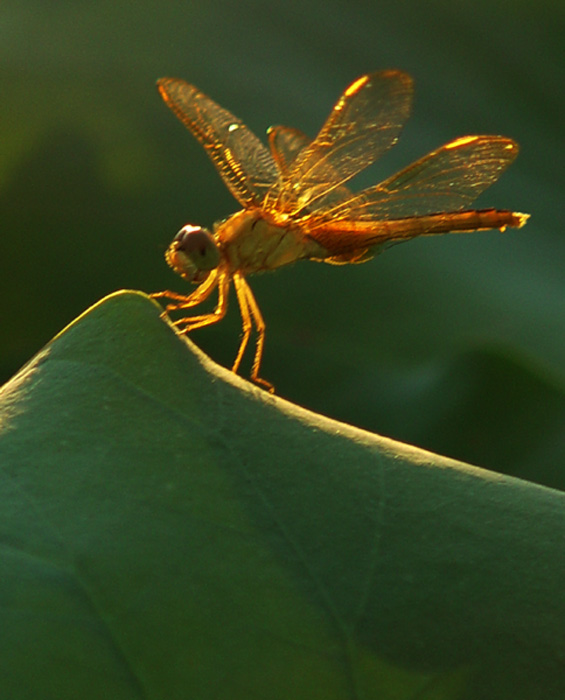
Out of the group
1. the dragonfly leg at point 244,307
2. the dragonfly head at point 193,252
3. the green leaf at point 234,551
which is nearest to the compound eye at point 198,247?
the dragonfly head at point 193,252

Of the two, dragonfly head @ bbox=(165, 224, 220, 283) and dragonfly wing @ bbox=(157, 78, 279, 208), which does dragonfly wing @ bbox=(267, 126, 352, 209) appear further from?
dragonfly head @ bbox=(165, 224, 220, 283)

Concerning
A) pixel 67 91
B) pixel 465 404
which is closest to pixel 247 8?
pixel 67 91

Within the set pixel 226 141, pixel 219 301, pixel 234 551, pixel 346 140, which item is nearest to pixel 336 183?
pixel 346 140

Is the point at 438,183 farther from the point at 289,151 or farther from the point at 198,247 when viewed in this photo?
the point at 198,247

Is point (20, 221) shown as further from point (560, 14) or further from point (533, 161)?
point (560, 14)

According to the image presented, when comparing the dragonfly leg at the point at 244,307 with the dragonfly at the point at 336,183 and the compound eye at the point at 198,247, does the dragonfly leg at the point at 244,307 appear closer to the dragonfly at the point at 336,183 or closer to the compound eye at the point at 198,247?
the dragonfly at the point at 336,183

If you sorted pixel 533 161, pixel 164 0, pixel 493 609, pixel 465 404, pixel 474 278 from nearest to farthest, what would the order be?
pixel 493 609
pixel 465 404
pixel 474 278
pixel 533 161
pixel 164 0

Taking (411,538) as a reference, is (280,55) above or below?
above
